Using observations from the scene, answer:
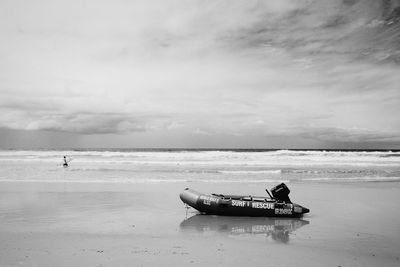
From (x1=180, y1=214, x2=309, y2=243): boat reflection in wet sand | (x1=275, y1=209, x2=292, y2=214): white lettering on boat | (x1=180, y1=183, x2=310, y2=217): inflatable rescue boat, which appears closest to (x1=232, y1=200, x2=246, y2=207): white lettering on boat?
(x1=180, y1=183, x2=310, y2=217): inflatable rescue boat

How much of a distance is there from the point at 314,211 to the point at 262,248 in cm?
507

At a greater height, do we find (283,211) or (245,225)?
(283,211)

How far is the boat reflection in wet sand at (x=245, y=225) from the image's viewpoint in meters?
8.93

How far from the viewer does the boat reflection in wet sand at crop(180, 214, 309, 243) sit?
8.93 meters

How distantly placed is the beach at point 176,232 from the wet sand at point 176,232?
0.07 ft

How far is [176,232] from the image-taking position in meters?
8.79

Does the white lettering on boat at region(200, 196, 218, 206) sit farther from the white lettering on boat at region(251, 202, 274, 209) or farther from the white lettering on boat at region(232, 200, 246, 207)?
the white lettering on boat at region(251, 202, 274, 209)

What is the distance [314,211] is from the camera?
1170 cm

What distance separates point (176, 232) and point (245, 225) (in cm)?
223

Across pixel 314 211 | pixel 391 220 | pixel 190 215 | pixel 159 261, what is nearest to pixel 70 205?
pixel 190 215

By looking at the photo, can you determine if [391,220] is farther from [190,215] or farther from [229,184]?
[229,184]

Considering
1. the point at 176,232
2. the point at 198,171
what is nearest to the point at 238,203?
the point at 176,232

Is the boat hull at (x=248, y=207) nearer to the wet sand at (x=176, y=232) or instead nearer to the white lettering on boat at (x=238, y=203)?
the white lettering on boat at (x=238, y=203)

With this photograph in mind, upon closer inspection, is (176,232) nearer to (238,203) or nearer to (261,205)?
(238,203)
